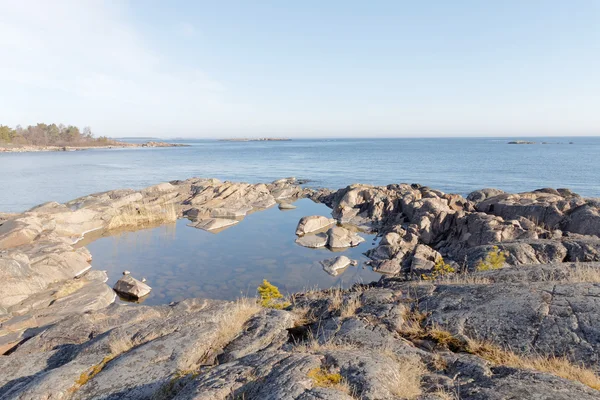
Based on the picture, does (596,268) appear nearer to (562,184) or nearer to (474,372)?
(474,372)

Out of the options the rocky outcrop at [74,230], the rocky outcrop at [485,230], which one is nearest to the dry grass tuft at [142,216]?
the rocky outcrop at [74,230]

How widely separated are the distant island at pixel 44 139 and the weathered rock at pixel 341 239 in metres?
158

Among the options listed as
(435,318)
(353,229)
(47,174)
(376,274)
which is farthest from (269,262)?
(47,174)

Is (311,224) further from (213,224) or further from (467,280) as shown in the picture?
(467,280)

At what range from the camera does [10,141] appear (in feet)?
492

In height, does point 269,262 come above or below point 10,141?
below

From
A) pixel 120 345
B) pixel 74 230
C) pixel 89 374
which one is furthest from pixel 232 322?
pixel 74 230

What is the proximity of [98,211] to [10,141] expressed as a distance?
161 meters

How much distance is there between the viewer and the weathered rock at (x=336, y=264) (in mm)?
21938

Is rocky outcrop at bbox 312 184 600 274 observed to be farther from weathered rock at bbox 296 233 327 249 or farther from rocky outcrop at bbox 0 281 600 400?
rocky outcrop at bbox 0 281 600 400

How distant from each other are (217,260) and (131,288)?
251 inches

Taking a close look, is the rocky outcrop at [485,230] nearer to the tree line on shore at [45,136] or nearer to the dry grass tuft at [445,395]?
the dry grass tuft at [445,395]

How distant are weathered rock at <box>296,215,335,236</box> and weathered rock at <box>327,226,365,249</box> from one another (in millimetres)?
3033

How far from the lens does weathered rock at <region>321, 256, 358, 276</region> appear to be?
21938 millimetres
